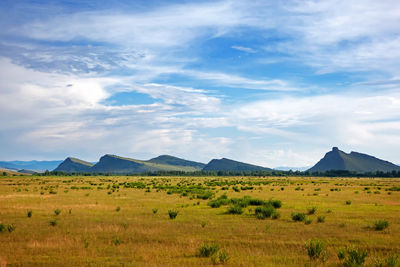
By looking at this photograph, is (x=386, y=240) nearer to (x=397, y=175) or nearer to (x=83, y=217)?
(x=83, y=217)

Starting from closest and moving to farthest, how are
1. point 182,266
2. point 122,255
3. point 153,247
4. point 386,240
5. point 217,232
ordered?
point 182,266 → point 122,255 → point 153,247 → point 386,240 → point 217,232

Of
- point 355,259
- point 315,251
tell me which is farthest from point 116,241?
point 355,259

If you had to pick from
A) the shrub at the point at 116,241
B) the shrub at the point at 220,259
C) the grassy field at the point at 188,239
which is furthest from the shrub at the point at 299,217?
the shrub at the point at 116,241

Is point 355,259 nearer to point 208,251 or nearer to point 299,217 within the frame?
point 208,251

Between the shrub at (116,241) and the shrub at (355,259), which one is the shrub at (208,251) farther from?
the shrub at (355,259)

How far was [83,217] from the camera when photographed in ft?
79.2

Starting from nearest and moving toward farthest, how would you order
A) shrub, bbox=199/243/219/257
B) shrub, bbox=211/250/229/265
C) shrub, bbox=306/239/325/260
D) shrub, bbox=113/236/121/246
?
shrub, bbox=211/250/229/265 → shrub, bbox=306/239/325/260 → shrub, bbox=199/243/219/257 → shrub, bbox=113/236/121/246

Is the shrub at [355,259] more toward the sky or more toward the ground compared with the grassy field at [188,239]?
more toward the sky

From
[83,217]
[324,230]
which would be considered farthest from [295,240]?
[83,217]

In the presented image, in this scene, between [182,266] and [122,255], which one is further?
[122,255]

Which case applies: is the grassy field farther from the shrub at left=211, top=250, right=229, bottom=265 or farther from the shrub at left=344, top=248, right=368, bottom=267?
the shrub at left=344, top=248, right=368, bottom=267

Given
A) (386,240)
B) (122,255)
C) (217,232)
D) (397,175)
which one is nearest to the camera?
(122,255)

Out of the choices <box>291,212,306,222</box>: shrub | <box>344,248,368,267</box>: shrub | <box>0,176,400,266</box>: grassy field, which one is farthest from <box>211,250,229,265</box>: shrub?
<box>291,212,306,222</box>: shrub

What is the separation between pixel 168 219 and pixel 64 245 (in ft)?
30.1
